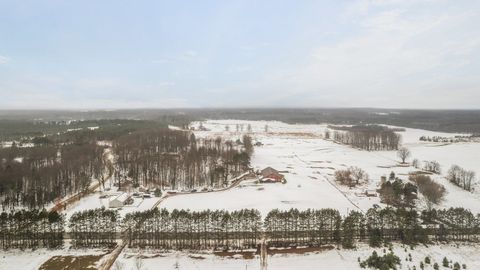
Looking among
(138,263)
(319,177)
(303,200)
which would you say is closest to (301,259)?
(138,263)

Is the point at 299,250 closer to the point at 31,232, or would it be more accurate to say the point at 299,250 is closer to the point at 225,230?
the point at 225,230

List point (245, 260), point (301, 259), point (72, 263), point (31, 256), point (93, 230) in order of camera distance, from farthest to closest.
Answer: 1. point (93, 230)
2. point (31, 256)
3. point (301, 259)
4. point (245, 260)
5. point (72, 263)

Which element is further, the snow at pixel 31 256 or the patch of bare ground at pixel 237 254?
the patch of bare ground at pixel 237 254

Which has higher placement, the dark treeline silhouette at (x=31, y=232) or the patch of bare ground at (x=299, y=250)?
the dark treeline silhouette at (x=31, y=232)

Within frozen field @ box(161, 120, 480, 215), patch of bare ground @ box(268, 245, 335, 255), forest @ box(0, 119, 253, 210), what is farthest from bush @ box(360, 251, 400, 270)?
forest @ box(0, 119, 253, 210)

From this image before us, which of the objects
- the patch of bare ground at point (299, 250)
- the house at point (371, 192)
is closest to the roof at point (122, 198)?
the patch of bare ground at point (299, 250)

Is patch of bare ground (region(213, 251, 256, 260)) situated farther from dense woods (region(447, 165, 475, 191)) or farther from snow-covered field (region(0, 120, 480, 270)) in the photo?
dense woods (region(447, 165, 475, 191))

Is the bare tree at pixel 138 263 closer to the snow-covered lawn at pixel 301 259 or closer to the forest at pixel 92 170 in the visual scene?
the snow-covered lawn at pixel 301 259
